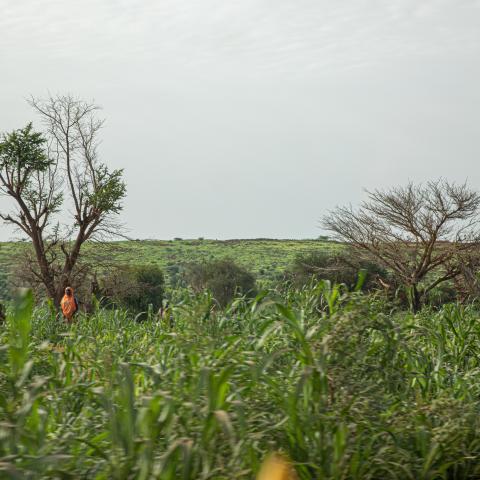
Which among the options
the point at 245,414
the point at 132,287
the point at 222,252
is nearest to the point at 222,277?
the point at 132,287

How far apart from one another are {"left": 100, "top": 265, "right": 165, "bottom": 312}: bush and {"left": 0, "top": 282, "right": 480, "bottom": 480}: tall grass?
22.7 meters

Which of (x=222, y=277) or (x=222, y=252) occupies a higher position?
(x=222, y=252)

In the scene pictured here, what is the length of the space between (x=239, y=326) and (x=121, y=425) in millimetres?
4141

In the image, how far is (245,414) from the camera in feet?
14.0

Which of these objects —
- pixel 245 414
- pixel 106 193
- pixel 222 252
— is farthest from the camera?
pixel 222 252

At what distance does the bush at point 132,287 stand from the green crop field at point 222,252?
15.6 m

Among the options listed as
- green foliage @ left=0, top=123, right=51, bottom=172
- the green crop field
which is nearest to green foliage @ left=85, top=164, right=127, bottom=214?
green foliage @ left=0, top=123, right=51, bottom=172

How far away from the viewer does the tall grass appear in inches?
146

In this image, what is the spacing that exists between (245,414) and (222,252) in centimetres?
7481

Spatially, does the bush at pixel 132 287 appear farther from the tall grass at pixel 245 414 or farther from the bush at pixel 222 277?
the tall grass at pixel 245 414

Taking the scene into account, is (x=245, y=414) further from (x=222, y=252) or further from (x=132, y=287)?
(x=222, y=252)

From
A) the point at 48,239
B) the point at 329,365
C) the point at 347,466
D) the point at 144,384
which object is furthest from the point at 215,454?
the point at 48,239

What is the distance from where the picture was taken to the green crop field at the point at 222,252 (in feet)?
213

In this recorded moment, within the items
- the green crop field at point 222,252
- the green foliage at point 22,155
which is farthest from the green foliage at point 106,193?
the green crop field at point 222,252
